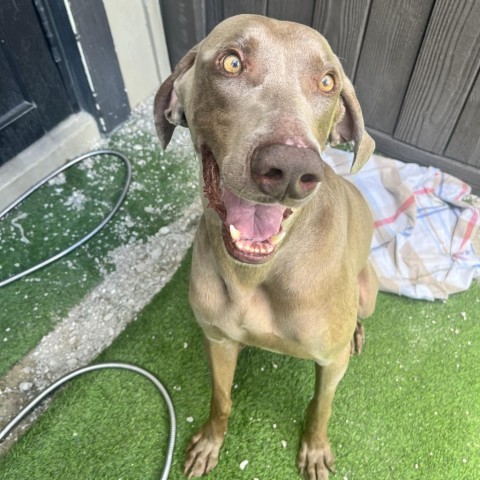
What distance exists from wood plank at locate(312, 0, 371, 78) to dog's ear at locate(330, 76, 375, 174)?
1.52 meters

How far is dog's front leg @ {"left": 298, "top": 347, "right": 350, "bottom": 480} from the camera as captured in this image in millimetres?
1959

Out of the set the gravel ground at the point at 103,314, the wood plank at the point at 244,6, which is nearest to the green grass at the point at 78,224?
the gravel ground at the point at 103,314

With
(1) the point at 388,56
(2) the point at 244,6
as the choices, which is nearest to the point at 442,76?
(1) the point at 388,56

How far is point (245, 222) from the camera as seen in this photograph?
1.45 m

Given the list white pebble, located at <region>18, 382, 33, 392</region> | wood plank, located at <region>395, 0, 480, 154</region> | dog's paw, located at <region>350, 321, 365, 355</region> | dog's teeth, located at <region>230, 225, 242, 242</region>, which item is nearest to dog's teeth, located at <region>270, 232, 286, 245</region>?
dog's teeth, located at <region>230, 225, 242, 242</region>

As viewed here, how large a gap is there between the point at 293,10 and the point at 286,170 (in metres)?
2.42

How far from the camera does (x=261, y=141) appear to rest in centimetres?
122

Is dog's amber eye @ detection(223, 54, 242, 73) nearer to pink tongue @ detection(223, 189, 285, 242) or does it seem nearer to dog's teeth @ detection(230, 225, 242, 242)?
pink tongue @ detection(223, 189, 285, 242)

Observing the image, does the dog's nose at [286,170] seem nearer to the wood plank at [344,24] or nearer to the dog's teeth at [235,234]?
the dog's teeth at [235,234]

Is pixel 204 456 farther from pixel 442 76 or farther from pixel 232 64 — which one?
pixel 442 76

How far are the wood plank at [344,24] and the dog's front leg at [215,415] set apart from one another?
206cm

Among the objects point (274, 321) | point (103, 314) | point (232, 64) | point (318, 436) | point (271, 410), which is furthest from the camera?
point (103, 314)

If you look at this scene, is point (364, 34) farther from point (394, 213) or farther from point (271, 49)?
point (271, 49)

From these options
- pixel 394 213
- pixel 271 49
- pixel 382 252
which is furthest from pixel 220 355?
pixel 394 213
